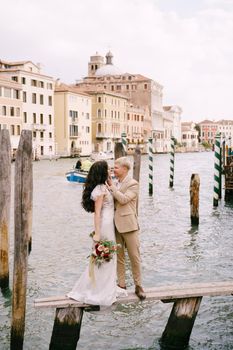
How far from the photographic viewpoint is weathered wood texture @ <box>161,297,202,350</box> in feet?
17.0

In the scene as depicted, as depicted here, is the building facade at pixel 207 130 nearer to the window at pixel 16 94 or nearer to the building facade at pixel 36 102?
the building facade at pixel 36 102

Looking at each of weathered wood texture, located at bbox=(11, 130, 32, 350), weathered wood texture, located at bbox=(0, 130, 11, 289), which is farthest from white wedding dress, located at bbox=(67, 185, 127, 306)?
weathered wood texture, located at bbox=(0, 130, 11, 289)

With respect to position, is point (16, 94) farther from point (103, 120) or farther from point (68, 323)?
point (68, 323)

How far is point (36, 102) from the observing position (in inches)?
2080

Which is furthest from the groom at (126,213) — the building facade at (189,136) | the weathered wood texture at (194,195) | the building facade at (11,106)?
the building facade at (189,136)

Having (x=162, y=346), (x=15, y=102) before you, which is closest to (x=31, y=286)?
(x=162, y=346)

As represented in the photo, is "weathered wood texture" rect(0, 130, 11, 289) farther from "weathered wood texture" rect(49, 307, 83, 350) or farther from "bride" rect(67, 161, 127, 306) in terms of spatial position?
"bride" rect(67, 161, 127, 306)

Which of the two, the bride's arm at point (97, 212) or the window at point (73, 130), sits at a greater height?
the window at point (73, 130)

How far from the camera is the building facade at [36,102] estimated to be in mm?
50900

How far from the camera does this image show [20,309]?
17.2 feet

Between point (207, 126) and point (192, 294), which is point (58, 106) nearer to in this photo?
point (192, 294)

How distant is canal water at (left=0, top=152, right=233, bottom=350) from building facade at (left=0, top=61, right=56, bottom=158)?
34.9 meters

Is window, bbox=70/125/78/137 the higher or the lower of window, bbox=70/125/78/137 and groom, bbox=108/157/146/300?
the higher

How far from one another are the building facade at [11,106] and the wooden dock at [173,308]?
138 feet
